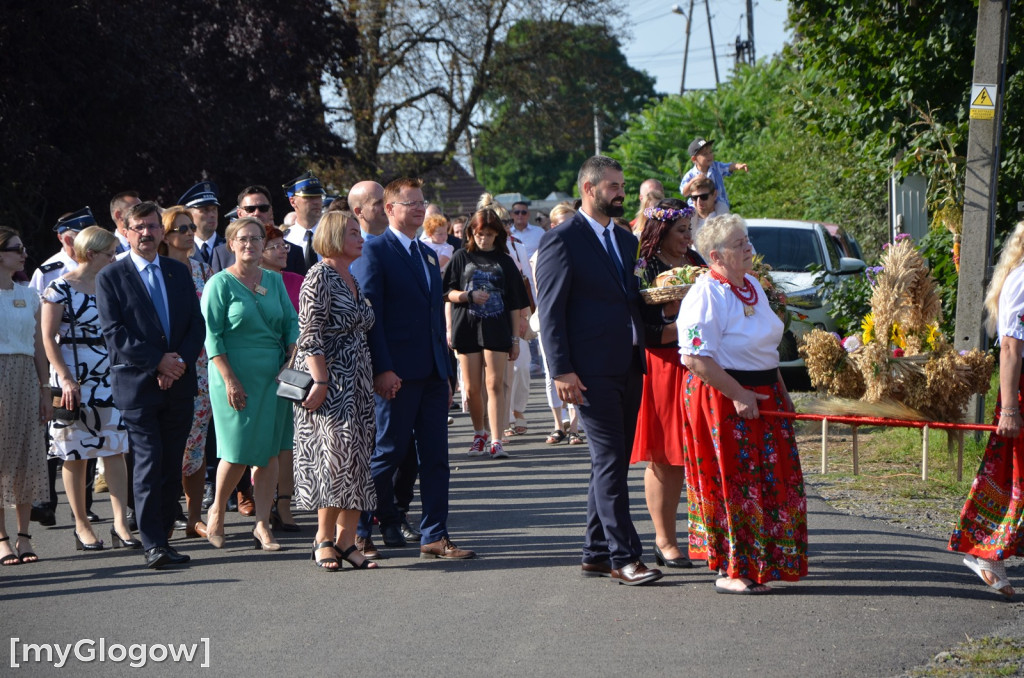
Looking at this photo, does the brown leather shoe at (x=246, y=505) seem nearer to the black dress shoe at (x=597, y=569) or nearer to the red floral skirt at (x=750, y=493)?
the black dress shoe at (x=597, y=569)

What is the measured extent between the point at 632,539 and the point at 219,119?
1434 centimetres

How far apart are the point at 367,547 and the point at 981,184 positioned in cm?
572

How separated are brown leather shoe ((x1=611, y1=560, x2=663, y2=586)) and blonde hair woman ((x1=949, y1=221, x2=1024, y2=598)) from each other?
1.50 m

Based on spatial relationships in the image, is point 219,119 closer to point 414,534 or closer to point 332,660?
point 414,534

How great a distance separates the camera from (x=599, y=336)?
6.70m

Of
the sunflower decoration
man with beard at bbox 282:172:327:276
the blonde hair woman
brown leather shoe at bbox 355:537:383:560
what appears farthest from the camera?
man with beard at bbox 282:172:327:276

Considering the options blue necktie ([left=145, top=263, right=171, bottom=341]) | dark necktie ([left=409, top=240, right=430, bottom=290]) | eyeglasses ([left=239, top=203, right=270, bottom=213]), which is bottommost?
blue necktie ([left=145, top=263, right=171, bottom=341])

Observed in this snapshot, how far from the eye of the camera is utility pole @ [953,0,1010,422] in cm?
1012

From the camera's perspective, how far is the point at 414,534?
8273mm

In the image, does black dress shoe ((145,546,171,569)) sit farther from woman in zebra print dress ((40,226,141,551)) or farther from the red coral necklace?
the red coral necklace

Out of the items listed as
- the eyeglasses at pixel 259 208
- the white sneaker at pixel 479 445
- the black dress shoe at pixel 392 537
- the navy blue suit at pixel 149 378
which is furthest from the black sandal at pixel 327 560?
the white sneaker at pixel 479 445

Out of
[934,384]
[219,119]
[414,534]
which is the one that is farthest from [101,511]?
[219,119]

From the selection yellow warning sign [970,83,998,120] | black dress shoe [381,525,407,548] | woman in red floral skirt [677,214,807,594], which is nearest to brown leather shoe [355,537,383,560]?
black dress shoe [381,525,407,548]

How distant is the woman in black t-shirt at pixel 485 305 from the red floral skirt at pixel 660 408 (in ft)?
14.9
